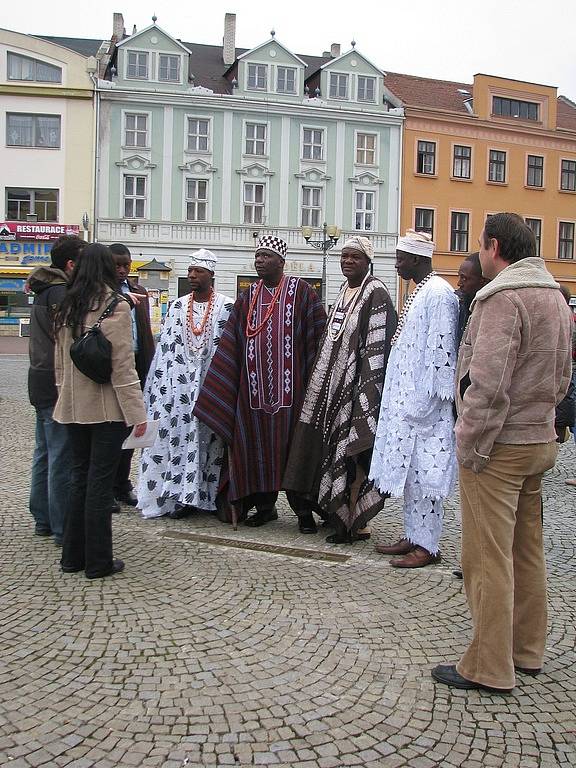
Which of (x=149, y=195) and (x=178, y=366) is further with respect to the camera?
(x=149, y=195)

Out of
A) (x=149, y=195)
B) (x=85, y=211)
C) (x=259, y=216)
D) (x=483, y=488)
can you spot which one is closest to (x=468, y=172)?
(x=259, y=216)

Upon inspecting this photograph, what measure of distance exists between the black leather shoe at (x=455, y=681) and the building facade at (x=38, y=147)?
1211 inches

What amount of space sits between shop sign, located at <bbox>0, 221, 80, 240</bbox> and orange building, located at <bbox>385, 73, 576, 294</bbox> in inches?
586

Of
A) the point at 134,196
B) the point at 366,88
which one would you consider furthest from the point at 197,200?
the point at 366,88

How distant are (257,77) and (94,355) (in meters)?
31.8

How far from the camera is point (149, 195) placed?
105 feet

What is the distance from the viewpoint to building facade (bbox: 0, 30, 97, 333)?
31.4m

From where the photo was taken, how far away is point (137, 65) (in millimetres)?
32031

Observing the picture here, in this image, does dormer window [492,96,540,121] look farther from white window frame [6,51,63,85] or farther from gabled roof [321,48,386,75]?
white window frame [6,51,63,85]

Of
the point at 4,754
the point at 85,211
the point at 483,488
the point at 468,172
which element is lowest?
the point at 4,754

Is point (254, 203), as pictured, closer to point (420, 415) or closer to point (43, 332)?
point (43, 332)

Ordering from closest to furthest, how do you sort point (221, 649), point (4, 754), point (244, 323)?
point (4, 754) < point (221, 649) < point (244, 323)

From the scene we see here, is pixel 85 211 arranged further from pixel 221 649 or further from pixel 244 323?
pixel 221 649

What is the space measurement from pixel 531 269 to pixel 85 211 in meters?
31.1
